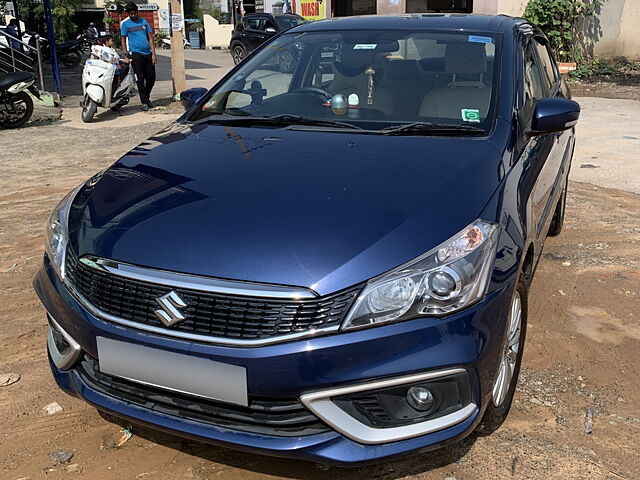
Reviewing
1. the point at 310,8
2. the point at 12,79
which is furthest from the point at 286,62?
the point at 310,8

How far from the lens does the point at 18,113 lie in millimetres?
9352

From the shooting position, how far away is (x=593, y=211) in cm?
532

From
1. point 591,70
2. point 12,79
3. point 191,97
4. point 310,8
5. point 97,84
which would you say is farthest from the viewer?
point 310,8

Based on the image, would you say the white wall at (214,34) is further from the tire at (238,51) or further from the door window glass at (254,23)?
the door window glass at (254,23)

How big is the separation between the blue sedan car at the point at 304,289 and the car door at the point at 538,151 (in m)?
0.06

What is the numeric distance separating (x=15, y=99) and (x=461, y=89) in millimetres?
8211

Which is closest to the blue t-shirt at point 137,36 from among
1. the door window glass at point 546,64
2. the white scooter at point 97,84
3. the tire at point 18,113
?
the white scooter at point 97,84

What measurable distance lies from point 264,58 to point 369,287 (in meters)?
2.28

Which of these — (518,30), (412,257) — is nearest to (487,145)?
(412,257)

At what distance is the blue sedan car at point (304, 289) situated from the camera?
1887mm

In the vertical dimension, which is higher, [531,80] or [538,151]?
[531,80]

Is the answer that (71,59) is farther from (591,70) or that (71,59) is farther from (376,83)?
(376,83)

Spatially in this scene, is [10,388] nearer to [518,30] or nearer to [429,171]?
[429,171]

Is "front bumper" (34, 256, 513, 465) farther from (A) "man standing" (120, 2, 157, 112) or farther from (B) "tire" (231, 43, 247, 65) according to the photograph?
(B) "tire" (231, 43, 247, 65)
